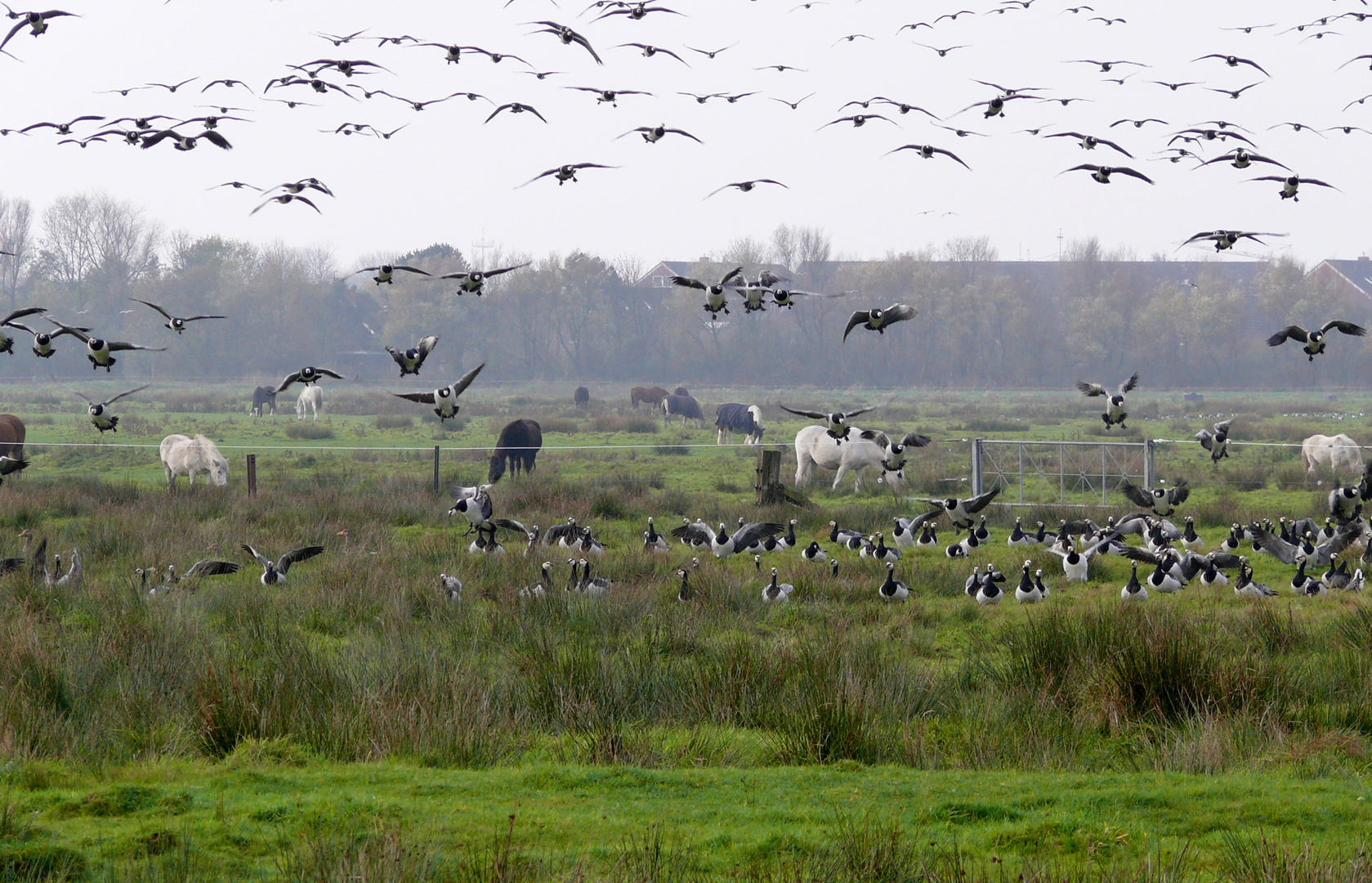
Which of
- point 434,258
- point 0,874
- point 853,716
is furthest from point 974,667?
point 434,258

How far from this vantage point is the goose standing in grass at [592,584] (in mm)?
13461

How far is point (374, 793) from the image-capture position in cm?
682

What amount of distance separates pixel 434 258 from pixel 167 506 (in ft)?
245

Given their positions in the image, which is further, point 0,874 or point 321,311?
point 321,311

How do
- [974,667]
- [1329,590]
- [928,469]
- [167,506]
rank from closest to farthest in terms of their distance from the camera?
1. [974,667]
2. [1329,590]
3. [167,506]
4. [928,469]

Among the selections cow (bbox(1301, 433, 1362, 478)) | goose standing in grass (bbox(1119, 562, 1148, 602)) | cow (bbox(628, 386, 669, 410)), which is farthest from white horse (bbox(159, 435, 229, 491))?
cow (bbox(628, 386, 669, 410))

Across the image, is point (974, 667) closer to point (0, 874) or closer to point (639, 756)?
point (639, 756)

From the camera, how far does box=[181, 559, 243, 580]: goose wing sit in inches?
557

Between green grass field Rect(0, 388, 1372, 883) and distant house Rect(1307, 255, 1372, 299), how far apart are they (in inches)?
3465

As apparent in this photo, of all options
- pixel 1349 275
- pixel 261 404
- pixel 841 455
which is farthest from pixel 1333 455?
pixel 1349 275

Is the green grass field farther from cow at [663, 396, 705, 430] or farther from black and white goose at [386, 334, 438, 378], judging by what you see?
cow at [663, 396, 705, 430]

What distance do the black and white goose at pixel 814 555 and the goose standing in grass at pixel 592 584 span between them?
3481mm

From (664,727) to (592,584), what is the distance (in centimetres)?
524

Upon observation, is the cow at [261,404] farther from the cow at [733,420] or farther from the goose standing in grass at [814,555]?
the goose standing in grass at [814,555]
